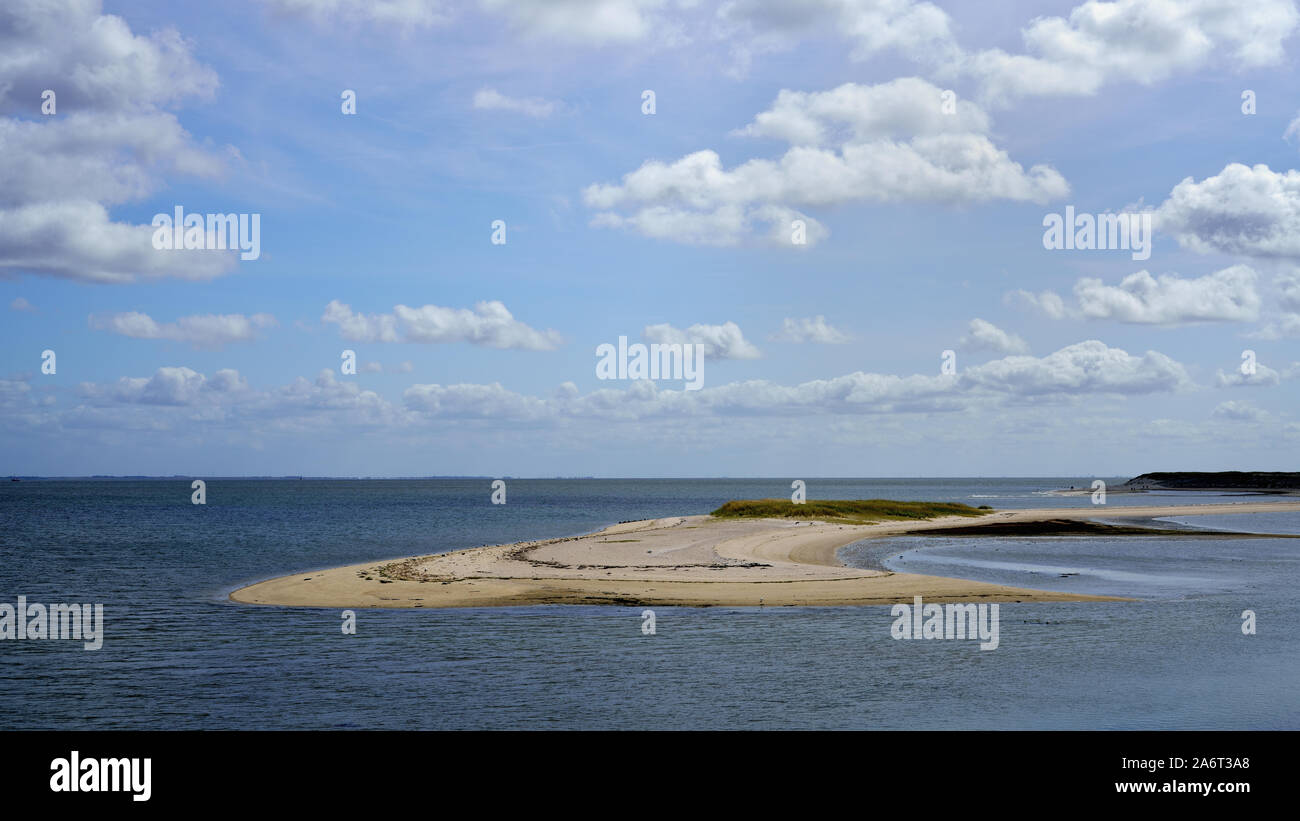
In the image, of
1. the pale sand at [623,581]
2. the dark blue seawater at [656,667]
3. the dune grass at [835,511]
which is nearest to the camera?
the dark blue seawater at [656,667]

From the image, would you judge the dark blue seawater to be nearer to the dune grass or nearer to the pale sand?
the pale sand

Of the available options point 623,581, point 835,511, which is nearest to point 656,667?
point 623,581

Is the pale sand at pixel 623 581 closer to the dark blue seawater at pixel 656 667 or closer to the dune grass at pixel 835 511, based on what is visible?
the dark blue seawater at pixel 656 667

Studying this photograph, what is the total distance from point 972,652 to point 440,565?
33.2m

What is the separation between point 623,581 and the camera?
4894 cm

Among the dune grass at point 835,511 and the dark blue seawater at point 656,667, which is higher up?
the dark blue seawater at point 656,667

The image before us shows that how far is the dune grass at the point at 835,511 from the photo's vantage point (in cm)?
10462

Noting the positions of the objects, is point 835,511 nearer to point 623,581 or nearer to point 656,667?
point 623,581

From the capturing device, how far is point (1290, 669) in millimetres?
28828

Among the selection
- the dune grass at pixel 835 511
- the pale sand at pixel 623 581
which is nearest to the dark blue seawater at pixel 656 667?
the pale sand at pixel 623 581

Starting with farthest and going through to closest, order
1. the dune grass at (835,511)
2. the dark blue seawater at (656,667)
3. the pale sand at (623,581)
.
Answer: the dune grass at (835,511) < the pale sand at (623,581) < the dark blue seawater at (656,667)

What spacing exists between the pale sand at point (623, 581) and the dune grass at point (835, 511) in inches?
1324

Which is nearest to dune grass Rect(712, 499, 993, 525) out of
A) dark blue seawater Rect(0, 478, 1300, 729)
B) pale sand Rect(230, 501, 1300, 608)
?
pale sand Rect(230, 501, 1300, 608)

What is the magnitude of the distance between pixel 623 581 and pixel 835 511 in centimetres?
6520
